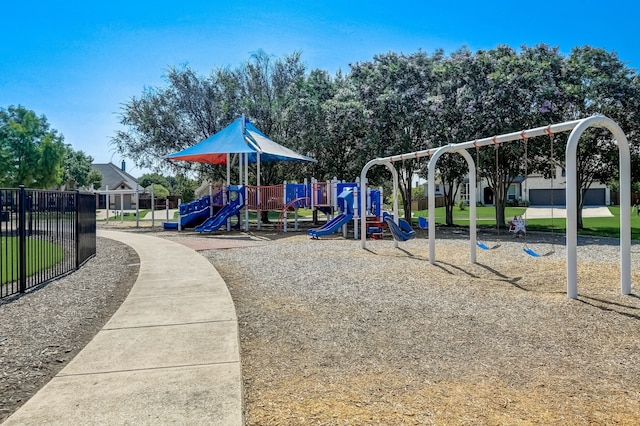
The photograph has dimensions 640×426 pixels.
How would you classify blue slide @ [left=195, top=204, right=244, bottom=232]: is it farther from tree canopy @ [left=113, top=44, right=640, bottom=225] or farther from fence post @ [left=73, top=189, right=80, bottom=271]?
fence post @ [left=73, top=189, right=80, bottom=271]

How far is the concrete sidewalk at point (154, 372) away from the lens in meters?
3.38

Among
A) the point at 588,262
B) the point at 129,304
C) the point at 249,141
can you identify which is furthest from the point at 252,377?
the point at 249,141

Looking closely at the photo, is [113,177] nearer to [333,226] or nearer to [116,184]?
[116,184]

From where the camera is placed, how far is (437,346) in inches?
198

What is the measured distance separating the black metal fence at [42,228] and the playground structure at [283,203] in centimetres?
834

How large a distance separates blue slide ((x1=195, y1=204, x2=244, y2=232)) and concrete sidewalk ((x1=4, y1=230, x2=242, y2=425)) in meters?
14.1

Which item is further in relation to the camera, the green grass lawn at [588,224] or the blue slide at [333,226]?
the green grass lawn at [588,224]

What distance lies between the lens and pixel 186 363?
4.39 m

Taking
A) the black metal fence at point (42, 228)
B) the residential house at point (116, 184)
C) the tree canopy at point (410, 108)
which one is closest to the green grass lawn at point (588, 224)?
the tree canopy at point (410, 108)

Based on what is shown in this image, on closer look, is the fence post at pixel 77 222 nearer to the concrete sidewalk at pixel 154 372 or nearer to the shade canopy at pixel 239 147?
the concrete sidewalk at pixel 154 372

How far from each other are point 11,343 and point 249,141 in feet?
58.3

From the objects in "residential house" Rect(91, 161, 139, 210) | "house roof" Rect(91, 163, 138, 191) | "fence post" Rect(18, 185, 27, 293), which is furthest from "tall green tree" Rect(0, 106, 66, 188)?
"house roof" Rect(91, 163, 138, 191)

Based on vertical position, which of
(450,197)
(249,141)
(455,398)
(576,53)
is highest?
(576,53)

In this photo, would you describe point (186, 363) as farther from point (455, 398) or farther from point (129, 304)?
point (129, 304)
